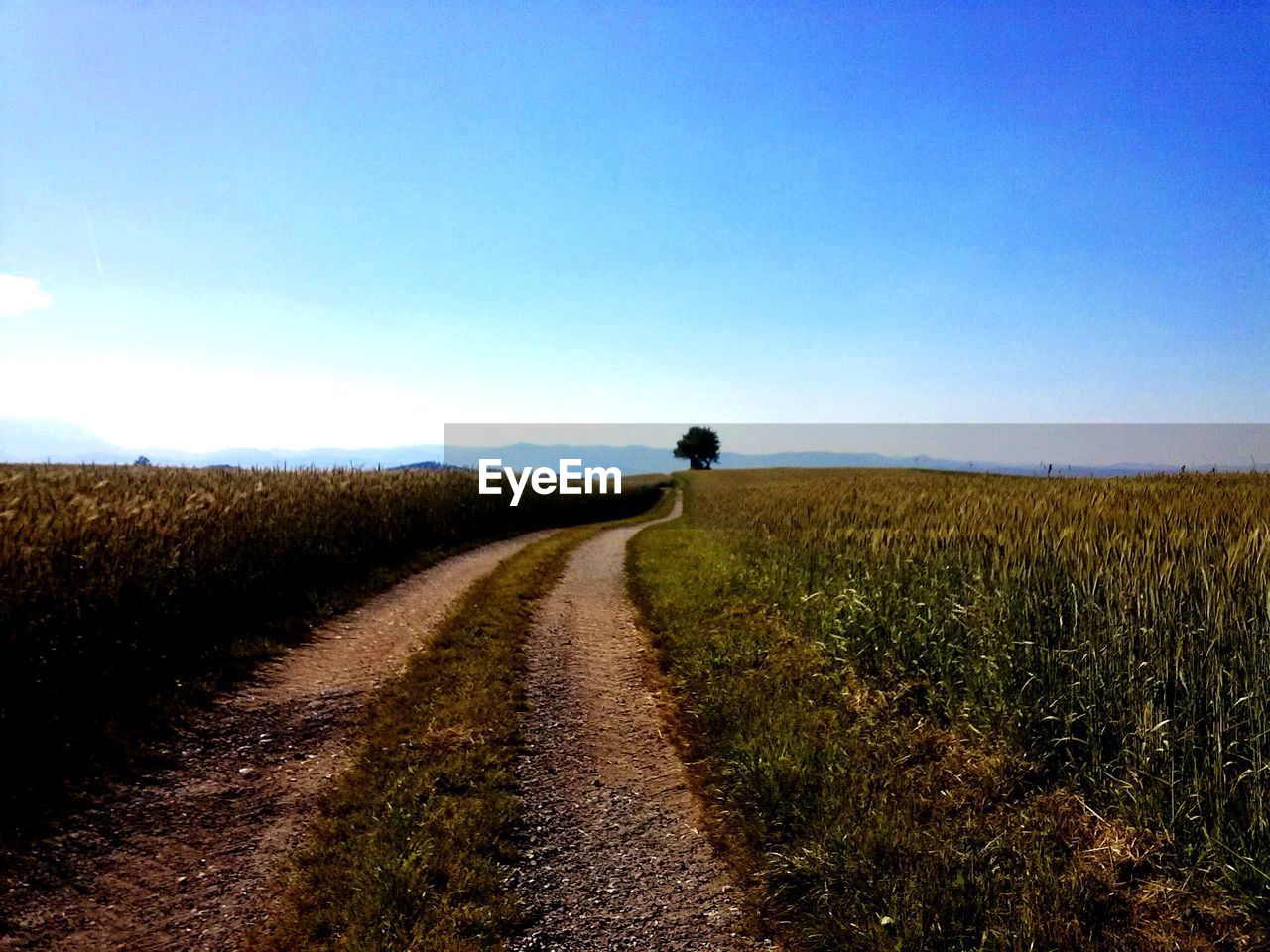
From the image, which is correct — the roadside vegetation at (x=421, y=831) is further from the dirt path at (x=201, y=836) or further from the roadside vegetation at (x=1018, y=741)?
the roadside vegetation at (x=1018, y=741)

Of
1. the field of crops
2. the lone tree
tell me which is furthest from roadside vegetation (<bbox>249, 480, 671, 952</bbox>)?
the lone tree

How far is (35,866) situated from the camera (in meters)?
4.89

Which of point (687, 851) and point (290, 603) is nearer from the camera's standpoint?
point (687, 851)

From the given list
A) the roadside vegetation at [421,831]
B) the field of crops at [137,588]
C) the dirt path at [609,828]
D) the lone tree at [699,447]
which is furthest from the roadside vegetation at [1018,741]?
the lone tree at [699,447]

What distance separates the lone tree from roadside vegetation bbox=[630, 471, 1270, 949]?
12491cm

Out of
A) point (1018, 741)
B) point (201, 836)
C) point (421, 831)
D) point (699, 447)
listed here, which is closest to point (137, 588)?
point (201, 836)

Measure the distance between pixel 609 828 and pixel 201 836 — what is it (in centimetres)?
335

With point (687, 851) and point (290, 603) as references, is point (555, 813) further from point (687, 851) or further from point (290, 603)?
point (290, 603)

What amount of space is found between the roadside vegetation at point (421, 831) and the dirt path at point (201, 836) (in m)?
0.31

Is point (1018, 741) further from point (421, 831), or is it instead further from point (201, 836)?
point (201, 836)

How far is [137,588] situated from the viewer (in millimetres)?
8789

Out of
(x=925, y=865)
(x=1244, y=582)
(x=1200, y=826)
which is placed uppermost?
(x=1244, y=582)

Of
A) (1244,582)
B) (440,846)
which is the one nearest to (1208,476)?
(1244,582)

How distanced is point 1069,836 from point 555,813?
13.1ft
